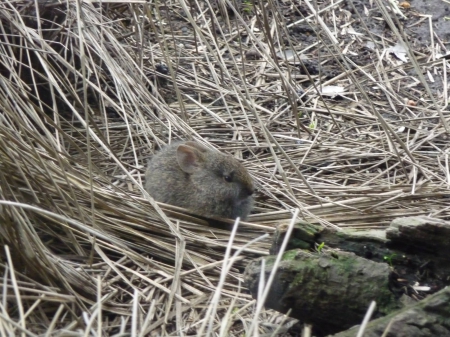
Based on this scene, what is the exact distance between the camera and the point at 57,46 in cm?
586

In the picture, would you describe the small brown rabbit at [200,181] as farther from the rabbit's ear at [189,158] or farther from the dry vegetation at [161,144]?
the dry vegetation at [161,144]

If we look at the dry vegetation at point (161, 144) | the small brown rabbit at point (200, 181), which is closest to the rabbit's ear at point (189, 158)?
the small brown rabbit at point (200, 181)

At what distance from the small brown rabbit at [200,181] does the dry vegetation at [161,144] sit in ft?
0.56

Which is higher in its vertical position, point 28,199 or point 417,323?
point 28,199

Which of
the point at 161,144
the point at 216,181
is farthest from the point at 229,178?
the point at 161,144

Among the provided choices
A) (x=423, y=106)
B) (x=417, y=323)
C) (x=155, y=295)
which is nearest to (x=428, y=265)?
(x=417, y=323)

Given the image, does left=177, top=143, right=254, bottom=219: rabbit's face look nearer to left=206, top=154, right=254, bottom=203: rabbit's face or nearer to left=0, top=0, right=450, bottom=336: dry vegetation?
left=206, top=154, right=254, bottom=203: rabbit's face

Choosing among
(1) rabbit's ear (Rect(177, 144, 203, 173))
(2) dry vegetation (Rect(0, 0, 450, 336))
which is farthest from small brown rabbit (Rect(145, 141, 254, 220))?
(2) dry vegetation (Rect(0, 0, 450, 336))

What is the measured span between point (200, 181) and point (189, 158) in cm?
17

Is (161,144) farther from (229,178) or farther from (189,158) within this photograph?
(229,178)

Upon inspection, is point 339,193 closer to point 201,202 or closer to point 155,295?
point 201,202

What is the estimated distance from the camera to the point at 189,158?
5.18 m

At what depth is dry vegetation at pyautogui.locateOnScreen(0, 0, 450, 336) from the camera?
11.9 ft

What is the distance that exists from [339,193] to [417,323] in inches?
85.9
